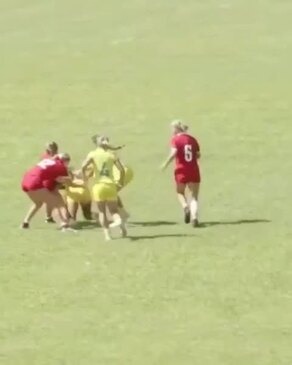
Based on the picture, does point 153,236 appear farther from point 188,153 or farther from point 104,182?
point 188,153

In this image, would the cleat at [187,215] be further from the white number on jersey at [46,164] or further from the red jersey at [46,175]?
the white number on jersey at [46,164]

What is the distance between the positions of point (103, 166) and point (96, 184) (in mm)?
324

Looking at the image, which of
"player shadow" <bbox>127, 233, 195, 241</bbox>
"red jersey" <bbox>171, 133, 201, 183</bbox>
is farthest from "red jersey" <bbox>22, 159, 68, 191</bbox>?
"red jersey" <bbox>171, 133, 201, 183</bbox>

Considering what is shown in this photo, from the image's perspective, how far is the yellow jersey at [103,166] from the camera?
21297 mm

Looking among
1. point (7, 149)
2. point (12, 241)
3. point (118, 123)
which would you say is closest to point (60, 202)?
point (12, 241)

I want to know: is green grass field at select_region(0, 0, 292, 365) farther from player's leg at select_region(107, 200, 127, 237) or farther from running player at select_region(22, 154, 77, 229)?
running player at select_region(22, 154, 77, 229)

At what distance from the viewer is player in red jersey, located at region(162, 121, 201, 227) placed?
22859 mm

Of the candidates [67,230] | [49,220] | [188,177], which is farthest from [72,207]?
[188,177]

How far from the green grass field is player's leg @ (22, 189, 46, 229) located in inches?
9.7

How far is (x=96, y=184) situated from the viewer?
70.0 ft

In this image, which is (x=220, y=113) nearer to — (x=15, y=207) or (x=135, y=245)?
(x=15, y=207)

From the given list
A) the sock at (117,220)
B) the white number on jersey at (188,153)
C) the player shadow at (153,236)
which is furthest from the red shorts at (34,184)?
the white number on jersey at (188,153)

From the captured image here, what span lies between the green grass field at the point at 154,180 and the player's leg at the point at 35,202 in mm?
246

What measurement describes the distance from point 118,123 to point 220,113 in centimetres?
276
